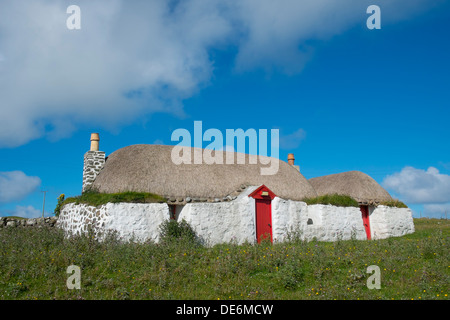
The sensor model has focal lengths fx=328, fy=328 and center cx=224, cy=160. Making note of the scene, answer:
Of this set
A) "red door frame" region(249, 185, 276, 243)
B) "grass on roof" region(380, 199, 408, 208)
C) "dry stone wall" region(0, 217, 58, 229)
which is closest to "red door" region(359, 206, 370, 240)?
"grass on roof" region(380, 199, 408, 208)

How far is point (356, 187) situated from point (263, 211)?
9.31 m

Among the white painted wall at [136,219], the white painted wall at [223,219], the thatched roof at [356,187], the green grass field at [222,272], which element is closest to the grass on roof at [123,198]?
the white painted wall at [136,219]

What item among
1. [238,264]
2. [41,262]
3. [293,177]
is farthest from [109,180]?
[293,177]

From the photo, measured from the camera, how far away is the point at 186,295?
8227mm

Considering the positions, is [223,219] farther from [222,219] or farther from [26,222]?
[26,222]

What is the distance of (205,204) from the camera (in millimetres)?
16234

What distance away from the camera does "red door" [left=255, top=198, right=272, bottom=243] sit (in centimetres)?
1708

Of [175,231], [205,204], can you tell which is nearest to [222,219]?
[205,204]

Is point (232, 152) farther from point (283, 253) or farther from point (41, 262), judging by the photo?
point (41, 262)

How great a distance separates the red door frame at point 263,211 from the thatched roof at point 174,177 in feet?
4.03

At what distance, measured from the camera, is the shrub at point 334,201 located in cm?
1955

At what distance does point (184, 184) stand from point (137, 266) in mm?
6788

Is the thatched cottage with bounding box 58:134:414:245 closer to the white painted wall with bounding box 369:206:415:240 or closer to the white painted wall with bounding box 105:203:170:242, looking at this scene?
the white painted wall with bounding box 105:203:170:242
